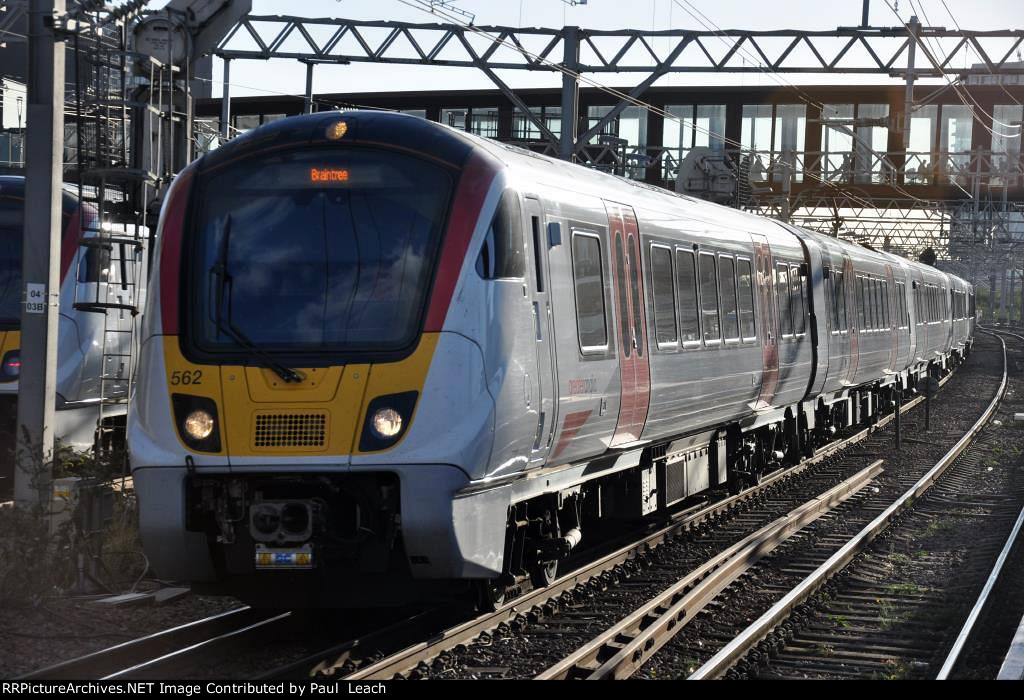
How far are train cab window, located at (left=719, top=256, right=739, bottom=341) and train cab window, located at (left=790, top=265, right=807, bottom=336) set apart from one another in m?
3.03

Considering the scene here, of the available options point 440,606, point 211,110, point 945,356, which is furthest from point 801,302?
point 211,110

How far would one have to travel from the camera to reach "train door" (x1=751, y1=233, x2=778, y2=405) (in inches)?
564

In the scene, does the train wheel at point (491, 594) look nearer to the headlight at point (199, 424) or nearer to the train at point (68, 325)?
the headlight at point (199, 424)

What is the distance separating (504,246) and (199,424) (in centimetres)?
196

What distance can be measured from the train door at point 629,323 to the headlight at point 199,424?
3.26 m

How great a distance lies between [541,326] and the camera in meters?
8.25

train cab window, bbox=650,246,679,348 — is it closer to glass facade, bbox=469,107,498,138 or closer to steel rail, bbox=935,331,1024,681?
steel rail, bbox=935,331,1024,681

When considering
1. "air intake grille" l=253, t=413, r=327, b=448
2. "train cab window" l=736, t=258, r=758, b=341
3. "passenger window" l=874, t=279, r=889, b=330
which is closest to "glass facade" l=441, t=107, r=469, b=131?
"passenger window" l=874, t=279, r=889, b=330

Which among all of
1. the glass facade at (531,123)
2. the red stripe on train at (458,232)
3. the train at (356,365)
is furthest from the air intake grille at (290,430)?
the glass facade at (531,123)

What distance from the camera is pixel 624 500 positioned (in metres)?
11.2

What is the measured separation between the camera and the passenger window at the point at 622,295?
988 centimetres

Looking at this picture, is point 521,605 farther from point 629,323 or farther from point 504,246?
point 504,246

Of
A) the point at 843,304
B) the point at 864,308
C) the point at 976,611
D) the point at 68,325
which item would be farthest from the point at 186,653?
the point at 864,308

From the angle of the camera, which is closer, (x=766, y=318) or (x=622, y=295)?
(x=622, y=295)
